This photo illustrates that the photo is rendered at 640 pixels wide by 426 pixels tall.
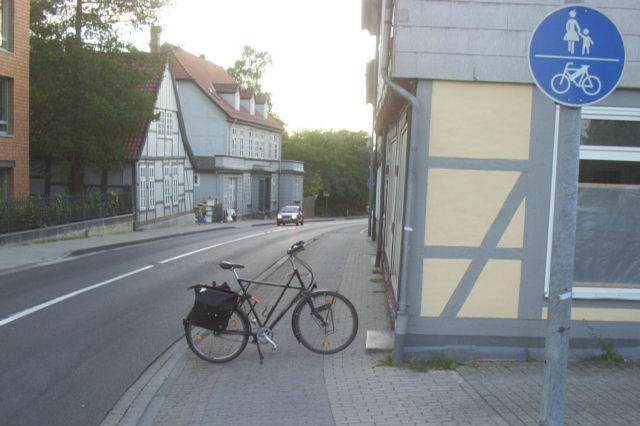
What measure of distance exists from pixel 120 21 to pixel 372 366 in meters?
25.0

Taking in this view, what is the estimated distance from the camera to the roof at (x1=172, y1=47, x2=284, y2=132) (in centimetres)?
4819

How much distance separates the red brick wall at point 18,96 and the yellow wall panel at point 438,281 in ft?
65.3

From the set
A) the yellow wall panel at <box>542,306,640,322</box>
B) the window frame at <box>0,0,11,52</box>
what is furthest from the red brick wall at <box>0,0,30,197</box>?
the yellow wall panel at <box>542,306,640,322</box>

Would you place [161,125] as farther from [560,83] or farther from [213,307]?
[560,83]

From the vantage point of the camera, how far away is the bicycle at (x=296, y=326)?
6.75 meters

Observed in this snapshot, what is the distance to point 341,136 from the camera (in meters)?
79.8

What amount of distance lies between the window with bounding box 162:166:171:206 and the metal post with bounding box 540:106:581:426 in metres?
32.6

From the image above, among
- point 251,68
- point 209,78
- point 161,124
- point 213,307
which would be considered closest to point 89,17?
point 161,124

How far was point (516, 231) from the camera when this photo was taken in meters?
6.60

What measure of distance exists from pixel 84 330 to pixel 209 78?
157ft

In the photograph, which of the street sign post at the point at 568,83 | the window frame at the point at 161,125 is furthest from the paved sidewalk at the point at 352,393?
the window frame at the point at 161,125

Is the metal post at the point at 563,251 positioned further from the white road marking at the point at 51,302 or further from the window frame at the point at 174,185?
the window frame at the point at 174,185

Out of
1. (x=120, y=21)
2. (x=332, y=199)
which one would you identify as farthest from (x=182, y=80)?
(x=332, y=199)

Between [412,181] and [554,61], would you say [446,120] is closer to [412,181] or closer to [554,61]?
[412,181]
